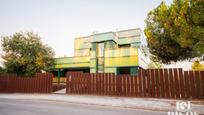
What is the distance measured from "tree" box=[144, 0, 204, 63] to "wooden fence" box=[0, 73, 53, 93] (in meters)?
11.6

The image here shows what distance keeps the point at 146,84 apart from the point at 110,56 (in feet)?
46.4

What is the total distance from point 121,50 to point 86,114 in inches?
765

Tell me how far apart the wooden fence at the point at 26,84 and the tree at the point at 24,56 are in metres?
7.01

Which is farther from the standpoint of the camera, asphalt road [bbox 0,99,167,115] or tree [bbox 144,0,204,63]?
tree [bbox 144,0,204,63]

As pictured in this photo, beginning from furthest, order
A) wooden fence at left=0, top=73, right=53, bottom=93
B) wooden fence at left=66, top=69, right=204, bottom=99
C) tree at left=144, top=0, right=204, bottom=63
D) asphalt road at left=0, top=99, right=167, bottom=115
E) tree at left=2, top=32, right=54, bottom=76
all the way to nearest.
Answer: tree at left=2, top=32, right=54, bottom=76, wooden fence at left=0, top=73, right=53, bottom=93, wooden fence at left=66, top=69, right=204, bottom=99, tree at left=144, top=0, right=204, bottom=63, asphalt road at left=0, top=99, right=167, bottom=115

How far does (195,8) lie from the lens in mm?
11305

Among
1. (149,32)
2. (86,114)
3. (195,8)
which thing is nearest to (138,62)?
(149,32)

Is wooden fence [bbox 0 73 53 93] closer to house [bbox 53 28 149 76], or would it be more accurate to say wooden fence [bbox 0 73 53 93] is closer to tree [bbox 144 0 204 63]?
house [bbox 53 28 149 76]

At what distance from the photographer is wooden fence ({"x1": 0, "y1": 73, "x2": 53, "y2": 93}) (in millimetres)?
18906

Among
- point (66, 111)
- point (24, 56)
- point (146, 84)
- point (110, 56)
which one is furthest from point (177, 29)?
point (24, 56)

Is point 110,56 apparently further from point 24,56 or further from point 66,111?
point 66,111

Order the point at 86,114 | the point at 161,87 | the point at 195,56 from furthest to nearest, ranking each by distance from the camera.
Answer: the point at 195,56 < the point at 161,87 < the point at 86,114

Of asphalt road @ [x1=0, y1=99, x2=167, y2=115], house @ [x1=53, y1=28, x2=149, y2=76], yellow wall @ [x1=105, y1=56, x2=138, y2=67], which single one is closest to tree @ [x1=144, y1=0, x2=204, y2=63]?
house @ [x1=53, y1=28, x2=149, y2=76]

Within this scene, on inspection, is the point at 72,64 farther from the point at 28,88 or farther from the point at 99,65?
the point at 28,88
